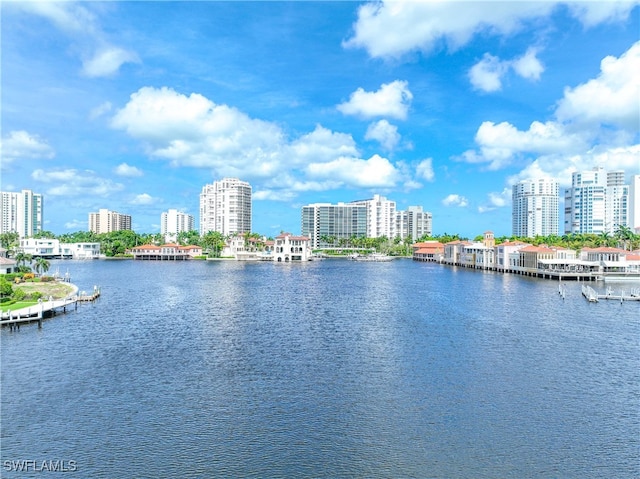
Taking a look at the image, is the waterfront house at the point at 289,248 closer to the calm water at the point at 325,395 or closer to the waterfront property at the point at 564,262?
the waterfront property at the point at 564,262

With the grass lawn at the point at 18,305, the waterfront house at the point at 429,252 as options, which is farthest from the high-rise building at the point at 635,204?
the grass lawn at the point at 18,305

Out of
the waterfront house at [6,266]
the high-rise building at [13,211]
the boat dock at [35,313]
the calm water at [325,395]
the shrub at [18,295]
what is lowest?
the calm water at [325,395]

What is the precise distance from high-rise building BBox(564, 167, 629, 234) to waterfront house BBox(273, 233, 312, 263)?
111924mm

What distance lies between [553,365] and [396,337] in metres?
10.7

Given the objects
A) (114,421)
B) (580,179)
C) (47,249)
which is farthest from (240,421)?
(580,179)

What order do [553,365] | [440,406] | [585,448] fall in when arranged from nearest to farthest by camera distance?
1. [585,448]
2. [440,406]
3. [553,365]

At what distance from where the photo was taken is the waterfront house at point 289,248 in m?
143

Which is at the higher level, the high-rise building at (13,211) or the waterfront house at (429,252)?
the high-rise building at (13,211)

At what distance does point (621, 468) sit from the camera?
17.1 meters

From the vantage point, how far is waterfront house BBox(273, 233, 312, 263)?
143 meters

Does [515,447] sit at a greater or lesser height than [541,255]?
lesser

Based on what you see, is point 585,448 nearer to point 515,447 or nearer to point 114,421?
point 515,447

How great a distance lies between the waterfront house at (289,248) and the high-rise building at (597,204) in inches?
4406

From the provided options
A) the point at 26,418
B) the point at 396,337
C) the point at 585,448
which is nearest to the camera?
the point at 585,448
